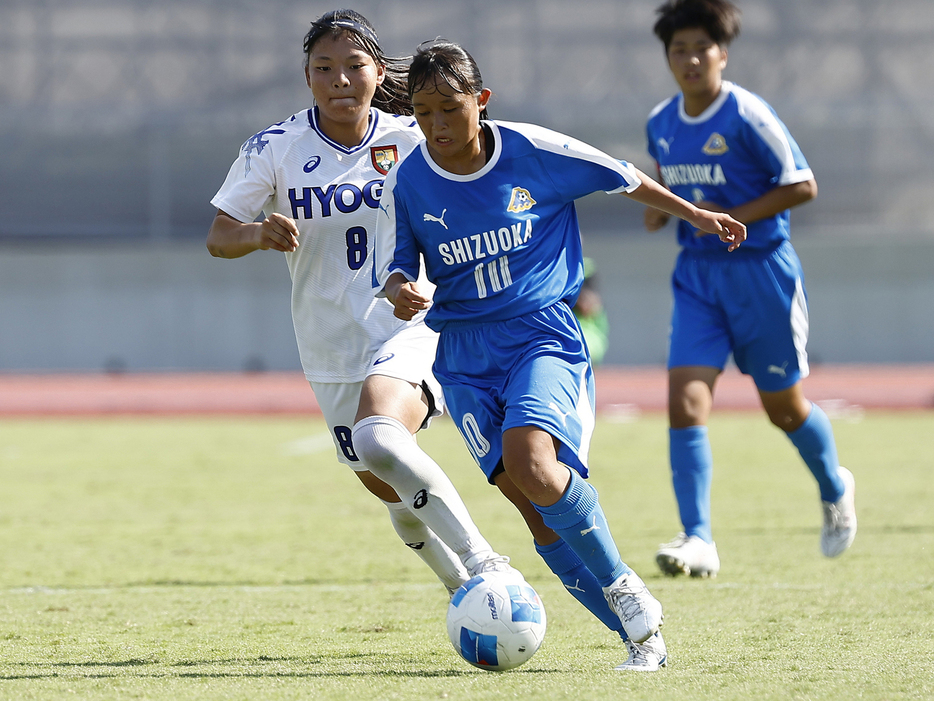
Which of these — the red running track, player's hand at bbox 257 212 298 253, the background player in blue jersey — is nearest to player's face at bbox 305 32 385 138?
player's hand at bbox 257 212 298 253

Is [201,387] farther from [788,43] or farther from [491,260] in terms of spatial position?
[491,260]

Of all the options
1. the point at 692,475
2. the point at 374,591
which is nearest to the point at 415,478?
the point at 374,591

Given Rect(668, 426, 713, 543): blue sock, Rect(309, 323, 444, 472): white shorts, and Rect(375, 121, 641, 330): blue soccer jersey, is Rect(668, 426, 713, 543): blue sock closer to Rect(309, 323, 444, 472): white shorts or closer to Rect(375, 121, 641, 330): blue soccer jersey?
Rect(309, 323, 444, 472): white shorts

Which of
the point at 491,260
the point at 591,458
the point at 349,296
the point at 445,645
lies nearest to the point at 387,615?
the point at 445,645

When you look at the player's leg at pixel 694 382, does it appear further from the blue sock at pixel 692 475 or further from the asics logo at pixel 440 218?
the asics logo at pixel 440 218

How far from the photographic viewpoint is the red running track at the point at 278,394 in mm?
16422

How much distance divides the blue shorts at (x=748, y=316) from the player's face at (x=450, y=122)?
209 centimetres

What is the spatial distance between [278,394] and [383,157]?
1404cm

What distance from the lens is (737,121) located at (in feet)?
18.2

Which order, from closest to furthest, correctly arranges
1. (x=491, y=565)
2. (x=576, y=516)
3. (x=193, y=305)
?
(x=576, y=516) → (x=491, y=565) → (x=193, y=305)

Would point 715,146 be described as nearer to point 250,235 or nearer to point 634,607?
point 250,235

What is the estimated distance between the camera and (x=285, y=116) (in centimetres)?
2370

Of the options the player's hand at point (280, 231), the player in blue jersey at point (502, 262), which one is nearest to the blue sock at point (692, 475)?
the player in blue jersey at point (502, 262)

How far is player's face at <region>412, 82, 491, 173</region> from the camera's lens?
365 cm
